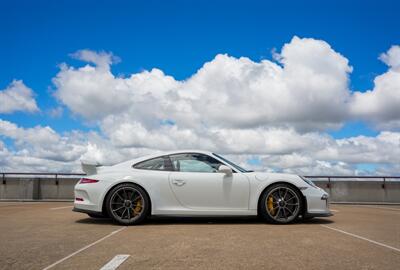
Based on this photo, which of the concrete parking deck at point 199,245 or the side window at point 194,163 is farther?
the side window at point 194,163

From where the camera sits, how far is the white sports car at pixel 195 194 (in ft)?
23.9

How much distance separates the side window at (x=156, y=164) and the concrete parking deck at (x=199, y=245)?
3.15ft

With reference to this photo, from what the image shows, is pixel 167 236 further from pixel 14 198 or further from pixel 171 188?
pixel 14 198

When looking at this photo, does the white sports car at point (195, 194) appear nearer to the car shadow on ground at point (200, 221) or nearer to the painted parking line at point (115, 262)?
the car shadow on ground at point (200, 221)

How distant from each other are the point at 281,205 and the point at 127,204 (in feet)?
8.61

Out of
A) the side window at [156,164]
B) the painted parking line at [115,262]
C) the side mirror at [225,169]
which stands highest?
the side window at [156,164]

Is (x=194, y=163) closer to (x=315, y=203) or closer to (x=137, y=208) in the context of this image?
(x=137, y=208)

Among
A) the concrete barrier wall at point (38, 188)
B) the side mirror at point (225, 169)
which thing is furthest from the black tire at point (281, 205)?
the concrete barrier wall at point (38, 188)

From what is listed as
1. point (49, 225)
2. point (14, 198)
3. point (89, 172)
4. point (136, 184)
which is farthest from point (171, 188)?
point (14, 198)

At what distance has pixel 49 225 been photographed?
23.4 feet

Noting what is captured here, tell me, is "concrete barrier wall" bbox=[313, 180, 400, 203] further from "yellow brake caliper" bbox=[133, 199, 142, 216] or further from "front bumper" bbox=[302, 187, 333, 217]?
"yellow brake caliper" bbox=[133, 199, 142, 216]

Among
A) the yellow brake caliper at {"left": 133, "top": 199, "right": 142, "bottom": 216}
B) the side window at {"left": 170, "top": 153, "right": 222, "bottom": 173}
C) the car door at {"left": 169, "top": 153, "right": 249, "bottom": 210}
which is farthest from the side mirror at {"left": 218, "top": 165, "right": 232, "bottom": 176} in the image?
the yellow brake caliper at {"left": 133, "top": 199, "right": 142, "bottom": 216}

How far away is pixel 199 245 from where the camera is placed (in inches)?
199

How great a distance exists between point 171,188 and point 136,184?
600 mm
